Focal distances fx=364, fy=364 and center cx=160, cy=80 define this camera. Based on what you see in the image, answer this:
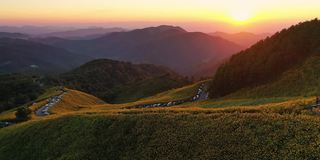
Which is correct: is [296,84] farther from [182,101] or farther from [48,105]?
[48,105]

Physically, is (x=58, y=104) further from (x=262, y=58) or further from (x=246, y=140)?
(x=246, y=140)

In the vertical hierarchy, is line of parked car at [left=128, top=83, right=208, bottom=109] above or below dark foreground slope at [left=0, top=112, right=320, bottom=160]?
below

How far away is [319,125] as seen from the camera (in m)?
23.0

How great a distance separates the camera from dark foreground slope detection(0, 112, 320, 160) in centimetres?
2300

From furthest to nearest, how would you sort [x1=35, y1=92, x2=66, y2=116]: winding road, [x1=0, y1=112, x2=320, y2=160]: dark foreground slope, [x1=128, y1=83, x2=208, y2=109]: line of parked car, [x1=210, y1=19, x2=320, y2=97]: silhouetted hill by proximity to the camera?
[x1=128, y1=83, x2=208, y2=109]: line of parked car → [x1=35, y1=92, x2=66, y2=116]: winding road → [x1=210, y1=19, x2=320, y2=97]: silhouetted hill → [x1=0, y1=112, x2=320, y2=160]: dark foreground slope

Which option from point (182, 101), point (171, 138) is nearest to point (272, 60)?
point (182, 101)

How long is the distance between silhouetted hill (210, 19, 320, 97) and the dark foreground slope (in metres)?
35.4

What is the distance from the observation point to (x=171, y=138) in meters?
29.1

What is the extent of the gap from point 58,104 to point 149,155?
6170 cm

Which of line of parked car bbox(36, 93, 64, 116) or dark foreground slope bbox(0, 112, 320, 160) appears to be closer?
dark foreground slope bbox(0, 112, 320, 160)

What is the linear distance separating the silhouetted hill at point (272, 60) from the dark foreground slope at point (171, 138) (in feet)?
116

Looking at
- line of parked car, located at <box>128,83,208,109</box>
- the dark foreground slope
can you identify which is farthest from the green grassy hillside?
the dark foreground slope

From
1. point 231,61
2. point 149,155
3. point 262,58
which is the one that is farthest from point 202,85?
point 149,155

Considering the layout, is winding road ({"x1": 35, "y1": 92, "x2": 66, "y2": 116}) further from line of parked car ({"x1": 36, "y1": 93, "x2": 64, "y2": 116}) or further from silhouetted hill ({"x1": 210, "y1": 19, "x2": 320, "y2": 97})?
silhouetted hill ({"x1": 210, "y1": 19, "x2": 320, "y2": 97})
